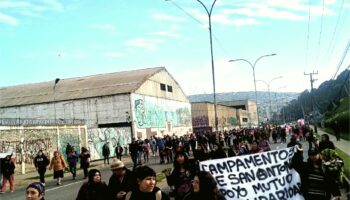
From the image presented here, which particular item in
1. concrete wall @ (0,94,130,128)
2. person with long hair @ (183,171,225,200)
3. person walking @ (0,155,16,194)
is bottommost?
person walking @ (0,155,16,194)

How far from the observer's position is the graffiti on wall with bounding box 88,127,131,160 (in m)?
41.8

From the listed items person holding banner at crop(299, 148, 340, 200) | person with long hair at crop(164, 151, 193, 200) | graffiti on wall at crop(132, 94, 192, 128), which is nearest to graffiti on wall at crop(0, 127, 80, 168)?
graffiti on wall at crop(132, 94, 192, 128)

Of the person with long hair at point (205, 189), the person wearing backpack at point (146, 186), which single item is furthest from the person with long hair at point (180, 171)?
the person wearing backpack at point (146, 186)

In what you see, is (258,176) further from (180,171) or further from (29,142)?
(29,142)

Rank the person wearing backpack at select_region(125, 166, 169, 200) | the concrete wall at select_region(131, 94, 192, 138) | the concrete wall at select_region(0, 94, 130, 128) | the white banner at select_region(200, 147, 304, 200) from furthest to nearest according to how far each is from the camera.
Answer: the concrete wall at select_region(131, 94, 192, 138), the concrete wall at select_region(0, 94, 130, 128), the white banner at select_region(200, 147, 304, 200), the person wearing backpack at select_region(125, 166, 169, 200)

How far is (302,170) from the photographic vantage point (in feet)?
24.5

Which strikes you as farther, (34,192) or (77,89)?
(77,89)

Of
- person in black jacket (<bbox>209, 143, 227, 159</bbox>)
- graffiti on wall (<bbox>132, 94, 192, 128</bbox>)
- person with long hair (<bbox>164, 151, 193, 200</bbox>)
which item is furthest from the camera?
graffiti on wall (<bbox>132, 94, 192, 128</bbox>)

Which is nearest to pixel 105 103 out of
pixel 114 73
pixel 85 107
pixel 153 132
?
pixel 85 107

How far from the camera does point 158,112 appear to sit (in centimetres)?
5866

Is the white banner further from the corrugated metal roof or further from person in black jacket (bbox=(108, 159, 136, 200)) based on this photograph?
the corrugated metal roof

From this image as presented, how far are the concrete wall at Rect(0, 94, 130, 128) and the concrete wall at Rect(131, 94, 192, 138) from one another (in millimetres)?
1410

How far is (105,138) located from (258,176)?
37226mm

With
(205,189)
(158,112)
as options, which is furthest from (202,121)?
(205,189)
